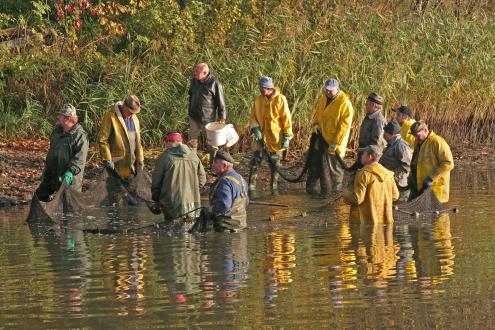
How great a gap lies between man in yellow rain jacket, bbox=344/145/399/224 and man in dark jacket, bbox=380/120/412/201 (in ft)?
6.87

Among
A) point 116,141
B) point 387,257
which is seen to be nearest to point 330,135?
point 116,141

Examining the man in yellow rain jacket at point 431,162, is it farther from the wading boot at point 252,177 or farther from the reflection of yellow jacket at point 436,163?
the wading boot at point 252,177

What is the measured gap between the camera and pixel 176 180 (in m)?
17.1

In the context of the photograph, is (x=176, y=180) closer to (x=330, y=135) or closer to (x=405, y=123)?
(x=405, y=123)

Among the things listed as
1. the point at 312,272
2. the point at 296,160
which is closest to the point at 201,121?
the point at 296,160

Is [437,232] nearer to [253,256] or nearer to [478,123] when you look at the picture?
[253,256]

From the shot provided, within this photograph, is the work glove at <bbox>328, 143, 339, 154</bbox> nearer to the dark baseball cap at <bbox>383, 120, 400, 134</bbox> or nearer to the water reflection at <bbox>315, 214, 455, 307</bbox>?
the dark baseball cap at <bbox>383, 120, 400, 134</bbox>

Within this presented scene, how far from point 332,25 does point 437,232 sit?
11809 millimetres

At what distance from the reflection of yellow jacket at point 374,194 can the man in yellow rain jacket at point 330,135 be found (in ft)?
13.0

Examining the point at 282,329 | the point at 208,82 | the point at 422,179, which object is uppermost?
the point at 208,82

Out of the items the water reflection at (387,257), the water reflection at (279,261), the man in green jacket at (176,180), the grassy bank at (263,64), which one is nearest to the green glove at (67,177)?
the man in green jacket at (176,180)

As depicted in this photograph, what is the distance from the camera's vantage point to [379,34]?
28.6 m

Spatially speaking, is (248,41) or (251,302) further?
(248,41)

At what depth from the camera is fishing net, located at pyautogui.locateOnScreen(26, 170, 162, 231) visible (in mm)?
18156
